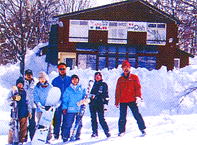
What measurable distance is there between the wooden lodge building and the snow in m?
7.50

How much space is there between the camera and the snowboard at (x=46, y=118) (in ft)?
25.9

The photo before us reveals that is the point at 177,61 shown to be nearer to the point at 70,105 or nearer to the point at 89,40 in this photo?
the point at 89,40

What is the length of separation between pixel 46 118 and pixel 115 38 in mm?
24237

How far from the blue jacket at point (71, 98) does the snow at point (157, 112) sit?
0.82 m

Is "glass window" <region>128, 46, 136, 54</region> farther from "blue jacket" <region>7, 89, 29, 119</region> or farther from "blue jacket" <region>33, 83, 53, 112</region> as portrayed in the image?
"blue jacket" <region>33, 83, 53, 112</region>

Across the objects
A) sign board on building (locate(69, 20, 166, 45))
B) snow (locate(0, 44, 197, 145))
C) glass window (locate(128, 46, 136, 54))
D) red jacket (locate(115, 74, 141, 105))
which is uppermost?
sign board on building (locate(69, 20, 166, 45))

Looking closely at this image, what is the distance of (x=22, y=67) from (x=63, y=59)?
15.6 feet

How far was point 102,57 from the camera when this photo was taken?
31.8 metres

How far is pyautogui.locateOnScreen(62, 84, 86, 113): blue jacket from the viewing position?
336 inches

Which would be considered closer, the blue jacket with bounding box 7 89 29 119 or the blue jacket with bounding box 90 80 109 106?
the blue jacket with bounding box 7 89 29 119

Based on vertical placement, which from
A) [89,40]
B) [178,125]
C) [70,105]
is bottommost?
[178,125]

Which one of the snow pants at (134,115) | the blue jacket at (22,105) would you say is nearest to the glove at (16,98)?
the blue jacket at (22,105)

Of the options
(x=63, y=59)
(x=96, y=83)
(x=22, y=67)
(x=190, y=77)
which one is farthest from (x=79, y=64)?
(x=96, y=83)

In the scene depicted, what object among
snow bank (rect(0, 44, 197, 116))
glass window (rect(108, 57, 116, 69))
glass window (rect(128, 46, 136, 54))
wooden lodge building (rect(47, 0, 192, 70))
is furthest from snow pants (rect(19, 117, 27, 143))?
glass window (rect(128, 46, 136, 54))
